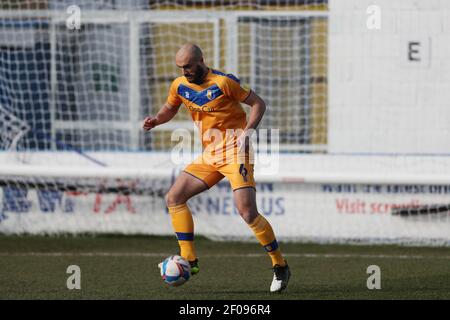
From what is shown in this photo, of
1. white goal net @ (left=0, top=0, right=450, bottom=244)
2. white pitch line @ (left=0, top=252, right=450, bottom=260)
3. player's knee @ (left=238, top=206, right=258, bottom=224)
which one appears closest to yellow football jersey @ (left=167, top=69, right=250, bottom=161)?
player's knee @ (left=238, top=206, right=258, bottom=224)

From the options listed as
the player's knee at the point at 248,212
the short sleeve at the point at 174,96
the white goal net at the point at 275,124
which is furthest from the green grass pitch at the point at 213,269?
the short sleeve at the point at 174,96

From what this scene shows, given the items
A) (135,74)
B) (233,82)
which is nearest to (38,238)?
(135,74)

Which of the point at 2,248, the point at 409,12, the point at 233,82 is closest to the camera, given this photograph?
the point at 233,82

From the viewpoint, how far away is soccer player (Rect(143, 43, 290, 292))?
293 inches

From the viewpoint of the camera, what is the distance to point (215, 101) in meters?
7.51

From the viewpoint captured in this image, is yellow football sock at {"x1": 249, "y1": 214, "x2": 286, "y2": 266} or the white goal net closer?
yellow football sock at {"x1": 249, "y1": 214, "x2": 286, "y2": 266}

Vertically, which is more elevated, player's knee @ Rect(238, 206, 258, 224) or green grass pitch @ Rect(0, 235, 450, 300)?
player's knee @ Rect(238, 206, 258, 224)

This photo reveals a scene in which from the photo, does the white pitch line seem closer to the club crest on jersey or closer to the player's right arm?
A: the player's right arm

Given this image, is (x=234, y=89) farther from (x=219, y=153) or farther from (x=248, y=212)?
(x=248, y=212)

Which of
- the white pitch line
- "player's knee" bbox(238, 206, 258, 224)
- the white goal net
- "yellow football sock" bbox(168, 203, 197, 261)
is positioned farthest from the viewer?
the white goal net

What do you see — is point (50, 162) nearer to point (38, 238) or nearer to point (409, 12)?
point (38, 238)

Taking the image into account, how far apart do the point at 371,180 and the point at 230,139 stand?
3.46 metres

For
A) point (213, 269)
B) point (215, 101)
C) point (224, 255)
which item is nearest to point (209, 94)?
point (215, 101)

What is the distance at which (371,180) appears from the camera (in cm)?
1070
